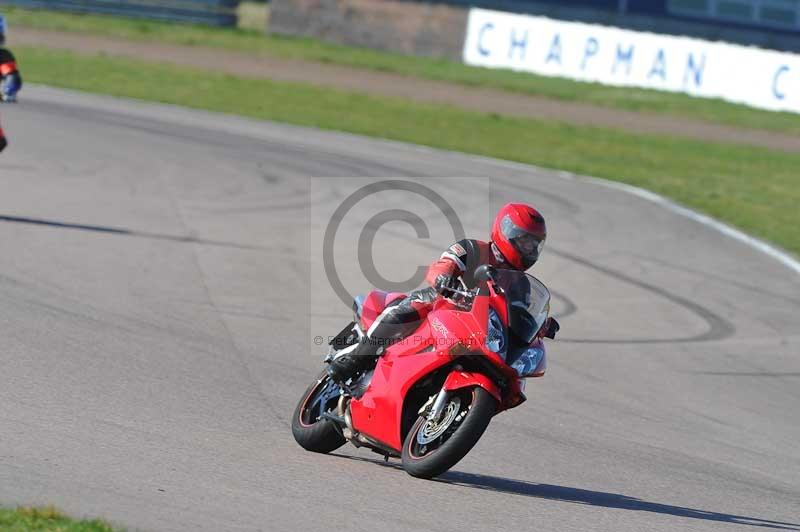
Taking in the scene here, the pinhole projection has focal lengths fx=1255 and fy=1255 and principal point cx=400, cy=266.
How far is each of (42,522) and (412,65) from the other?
31432 mm

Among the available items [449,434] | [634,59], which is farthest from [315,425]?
[634,59]

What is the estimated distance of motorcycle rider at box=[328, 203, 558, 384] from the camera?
21.2 ft

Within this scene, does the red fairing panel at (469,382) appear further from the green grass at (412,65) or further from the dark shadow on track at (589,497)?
the green grass at (412,65)

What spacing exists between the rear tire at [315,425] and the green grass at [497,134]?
12095mm

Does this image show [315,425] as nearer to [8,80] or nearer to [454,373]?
[454,373]

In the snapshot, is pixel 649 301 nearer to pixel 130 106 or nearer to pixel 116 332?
pixel 116 332

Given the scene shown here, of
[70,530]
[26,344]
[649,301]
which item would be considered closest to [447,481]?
[70,530]

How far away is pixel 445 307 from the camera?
655cm

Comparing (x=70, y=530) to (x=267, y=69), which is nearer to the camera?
(x=70, y=530)

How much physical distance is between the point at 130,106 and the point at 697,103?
1406 centimetres

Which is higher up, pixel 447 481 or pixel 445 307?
pixel 445 307

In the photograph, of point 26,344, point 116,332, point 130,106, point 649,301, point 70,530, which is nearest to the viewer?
point 70,530

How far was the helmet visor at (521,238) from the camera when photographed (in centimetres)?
648

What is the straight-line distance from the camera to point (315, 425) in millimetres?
6980
